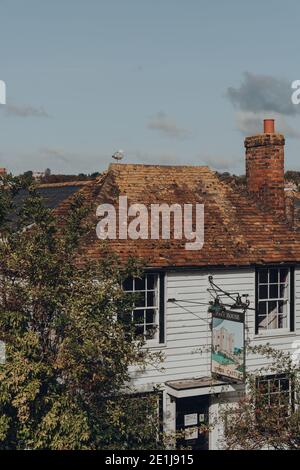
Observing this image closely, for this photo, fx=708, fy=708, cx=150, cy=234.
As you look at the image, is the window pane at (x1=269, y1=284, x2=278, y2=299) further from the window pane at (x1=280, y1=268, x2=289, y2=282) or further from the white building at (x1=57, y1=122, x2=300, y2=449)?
the window pane at (x1=280, y1=268, x2=289, y2=282)

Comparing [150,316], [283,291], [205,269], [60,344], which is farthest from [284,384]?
[60,344]

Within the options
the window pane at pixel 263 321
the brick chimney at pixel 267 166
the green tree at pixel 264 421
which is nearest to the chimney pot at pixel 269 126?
the brick chimney at pixel 267 166

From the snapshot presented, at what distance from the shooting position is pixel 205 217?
65.5 ft

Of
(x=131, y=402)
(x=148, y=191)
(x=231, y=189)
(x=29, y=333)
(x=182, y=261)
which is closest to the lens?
(x=29, y=333)

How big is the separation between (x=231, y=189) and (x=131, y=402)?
30.3 feet

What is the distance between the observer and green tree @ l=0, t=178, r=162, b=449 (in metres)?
12.8

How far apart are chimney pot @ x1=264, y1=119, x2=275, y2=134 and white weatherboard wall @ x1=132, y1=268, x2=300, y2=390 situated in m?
4.83

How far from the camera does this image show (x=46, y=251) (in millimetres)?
13477

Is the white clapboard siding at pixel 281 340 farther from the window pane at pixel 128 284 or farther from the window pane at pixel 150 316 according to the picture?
the window pane at pixel 128 284

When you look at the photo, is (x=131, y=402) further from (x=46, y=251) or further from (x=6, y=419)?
(x=46, y=251)

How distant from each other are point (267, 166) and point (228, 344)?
6.26 m

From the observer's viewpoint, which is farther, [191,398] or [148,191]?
[148,191]

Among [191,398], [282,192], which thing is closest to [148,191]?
[282,192]

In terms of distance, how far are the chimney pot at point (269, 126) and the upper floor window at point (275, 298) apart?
14.4 feet
